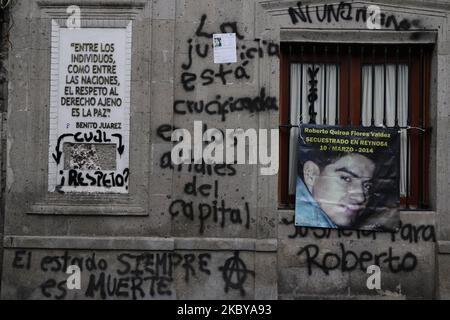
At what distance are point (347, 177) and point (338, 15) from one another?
78.6 inches

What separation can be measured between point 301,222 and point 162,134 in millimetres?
2010

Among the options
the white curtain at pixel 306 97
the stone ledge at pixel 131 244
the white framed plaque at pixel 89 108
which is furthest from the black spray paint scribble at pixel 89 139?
the white curtain at pixel 306 97

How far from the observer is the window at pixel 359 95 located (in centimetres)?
881

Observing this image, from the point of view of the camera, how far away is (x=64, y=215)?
336 inches

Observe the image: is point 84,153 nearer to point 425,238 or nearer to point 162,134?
point 162,134

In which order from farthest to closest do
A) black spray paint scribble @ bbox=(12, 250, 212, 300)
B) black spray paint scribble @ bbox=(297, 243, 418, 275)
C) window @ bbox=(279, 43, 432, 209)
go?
window @ bbox=(279, 43, 432, 209) < black spray paint scribble @ bbox=(297, 243, 418, 275) < black spray paint scribble @ bbox=(12, 250, 212, 300)

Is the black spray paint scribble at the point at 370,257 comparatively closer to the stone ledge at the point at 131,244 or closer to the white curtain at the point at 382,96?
the stone ledge at the point at 131,244

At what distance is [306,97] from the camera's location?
889cm

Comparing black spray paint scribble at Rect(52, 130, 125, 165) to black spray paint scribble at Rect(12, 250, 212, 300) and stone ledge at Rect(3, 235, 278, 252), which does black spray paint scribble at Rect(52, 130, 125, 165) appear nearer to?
stone ledge at Rect(3, 235, 278, 252)

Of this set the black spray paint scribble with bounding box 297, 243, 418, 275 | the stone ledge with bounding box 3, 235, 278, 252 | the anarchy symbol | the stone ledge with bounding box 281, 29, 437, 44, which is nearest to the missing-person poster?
the black spray paint scribble with bounding box 297, 243, 418, 275

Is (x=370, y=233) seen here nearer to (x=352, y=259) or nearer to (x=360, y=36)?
(x=352, y=259)

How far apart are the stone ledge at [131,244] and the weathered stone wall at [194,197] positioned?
0.05 ft

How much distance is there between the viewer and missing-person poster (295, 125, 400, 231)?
338 inches

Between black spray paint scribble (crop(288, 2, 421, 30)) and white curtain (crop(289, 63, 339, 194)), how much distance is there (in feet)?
1.97
